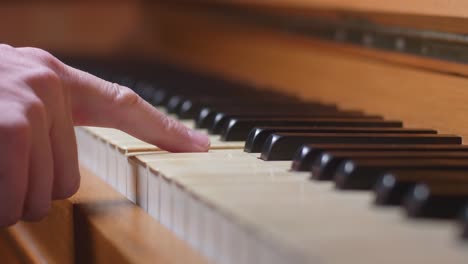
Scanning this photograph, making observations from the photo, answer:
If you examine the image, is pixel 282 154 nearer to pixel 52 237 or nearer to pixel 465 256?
pixel 52 237

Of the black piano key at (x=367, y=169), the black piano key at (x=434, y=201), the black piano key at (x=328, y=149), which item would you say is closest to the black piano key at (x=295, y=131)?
the black piano key at (x=328, y=149)

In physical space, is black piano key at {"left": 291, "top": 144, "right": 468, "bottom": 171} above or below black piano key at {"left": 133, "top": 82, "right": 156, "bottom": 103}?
above

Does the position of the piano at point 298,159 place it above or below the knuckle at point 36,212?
above

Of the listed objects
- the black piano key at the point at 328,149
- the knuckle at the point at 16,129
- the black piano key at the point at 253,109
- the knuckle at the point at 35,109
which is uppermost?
the knuckle at the point at 35,109

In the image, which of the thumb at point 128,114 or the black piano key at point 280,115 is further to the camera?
the black piano key at point 280,115

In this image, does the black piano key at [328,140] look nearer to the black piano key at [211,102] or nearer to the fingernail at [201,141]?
the fingernail at [201,141]

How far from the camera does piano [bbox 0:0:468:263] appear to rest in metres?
0.69

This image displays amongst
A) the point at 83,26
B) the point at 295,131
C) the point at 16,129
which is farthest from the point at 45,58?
the point at 83,26

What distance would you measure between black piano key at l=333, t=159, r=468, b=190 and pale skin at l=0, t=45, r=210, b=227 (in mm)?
282

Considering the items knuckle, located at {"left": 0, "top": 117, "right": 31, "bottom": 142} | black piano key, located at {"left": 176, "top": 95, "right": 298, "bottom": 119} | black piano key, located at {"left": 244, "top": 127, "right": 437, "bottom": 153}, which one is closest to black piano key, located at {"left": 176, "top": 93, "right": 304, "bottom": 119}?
black piano key, located at {"left": 176, "top": 95, "right": 298, "bottom": 119}

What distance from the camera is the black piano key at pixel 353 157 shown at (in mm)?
879

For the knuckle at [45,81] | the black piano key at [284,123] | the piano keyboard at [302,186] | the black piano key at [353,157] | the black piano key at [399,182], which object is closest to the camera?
the piano keyboard at [302,186]

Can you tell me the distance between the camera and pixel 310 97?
1.66 m

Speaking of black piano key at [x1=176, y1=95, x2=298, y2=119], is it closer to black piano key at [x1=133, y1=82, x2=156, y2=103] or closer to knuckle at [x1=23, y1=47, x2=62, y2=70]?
black piano key at [x1=133, y1=82, x2=156, y2=103]
